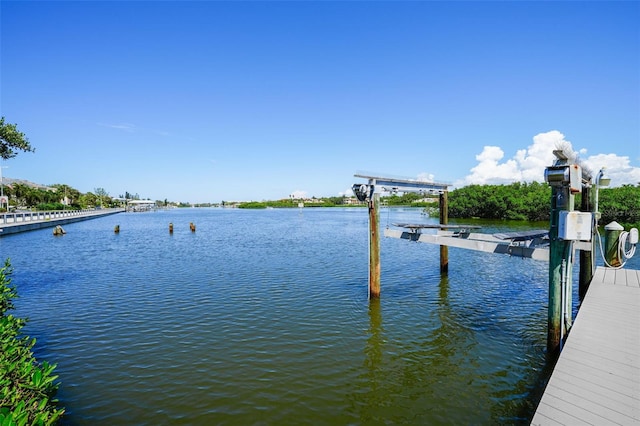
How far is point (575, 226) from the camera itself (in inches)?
279

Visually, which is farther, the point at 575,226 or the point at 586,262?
the point at 586,262

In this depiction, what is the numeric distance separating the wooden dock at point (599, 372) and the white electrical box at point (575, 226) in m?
2.19

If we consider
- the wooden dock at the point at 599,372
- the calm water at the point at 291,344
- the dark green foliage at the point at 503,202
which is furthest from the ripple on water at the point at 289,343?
the dark green foliage at the point at 503,202

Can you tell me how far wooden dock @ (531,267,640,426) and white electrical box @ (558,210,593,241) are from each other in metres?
2.19

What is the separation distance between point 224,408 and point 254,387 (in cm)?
89

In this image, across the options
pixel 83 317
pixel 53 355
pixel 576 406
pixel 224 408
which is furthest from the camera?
pixel 83 317

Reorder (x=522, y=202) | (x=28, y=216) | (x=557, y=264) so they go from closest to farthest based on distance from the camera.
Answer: (x=557, y=264)
(x=28, y=216)
(x=522, y=202)

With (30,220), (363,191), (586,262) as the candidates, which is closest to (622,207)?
(586,262)

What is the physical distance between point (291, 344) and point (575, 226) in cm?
805

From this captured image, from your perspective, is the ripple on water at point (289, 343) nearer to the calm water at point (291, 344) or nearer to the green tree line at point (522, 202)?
the calm water at point (291, 344)

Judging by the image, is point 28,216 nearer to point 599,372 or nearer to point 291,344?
point 291,344

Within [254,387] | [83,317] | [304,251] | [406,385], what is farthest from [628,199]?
[83,317]

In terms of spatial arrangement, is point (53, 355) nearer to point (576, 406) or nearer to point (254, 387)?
point (254, 387)

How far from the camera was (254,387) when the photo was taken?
7.64 metres
